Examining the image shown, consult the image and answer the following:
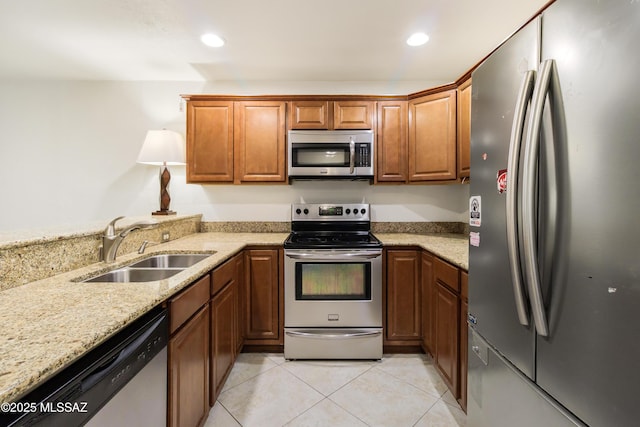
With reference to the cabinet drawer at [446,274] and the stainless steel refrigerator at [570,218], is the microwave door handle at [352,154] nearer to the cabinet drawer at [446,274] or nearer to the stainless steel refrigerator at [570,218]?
the cabinet drawer at [446,274]

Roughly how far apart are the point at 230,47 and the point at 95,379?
2.40 meters

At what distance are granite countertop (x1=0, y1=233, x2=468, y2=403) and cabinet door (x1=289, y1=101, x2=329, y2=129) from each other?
1.56 meters

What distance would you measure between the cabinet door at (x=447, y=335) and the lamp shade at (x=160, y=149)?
99.3 inches

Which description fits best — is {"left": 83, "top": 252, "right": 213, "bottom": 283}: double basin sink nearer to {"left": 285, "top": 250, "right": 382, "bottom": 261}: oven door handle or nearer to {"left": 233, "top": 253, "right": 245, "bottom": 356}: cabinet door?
{"left": 233, "top": 253, "right": 245, "bottom": 356}: cabinet door

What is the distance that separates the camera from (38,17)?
6.32 feet

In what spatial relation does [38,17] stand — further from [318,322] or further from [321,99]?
[318,322]

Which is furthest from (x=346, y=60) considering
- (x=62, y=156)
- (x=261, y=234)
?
(x=62, y=156)

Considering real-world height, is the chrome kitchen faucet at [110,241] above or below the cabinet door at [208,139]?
below

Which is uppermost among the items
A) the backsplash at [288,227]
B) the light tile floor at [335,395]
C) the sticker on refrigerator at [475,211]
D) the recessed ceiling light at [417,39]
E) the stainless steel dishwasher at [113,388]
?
the recessed ceiling light at [417,39]

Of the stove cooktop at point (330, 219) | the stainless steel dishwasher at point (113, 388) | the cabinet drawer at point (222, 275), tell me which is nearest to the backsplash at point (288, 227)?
the stove cooktop at point (330, 219)

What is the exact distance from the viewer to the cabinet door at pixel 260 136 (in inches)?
99.0

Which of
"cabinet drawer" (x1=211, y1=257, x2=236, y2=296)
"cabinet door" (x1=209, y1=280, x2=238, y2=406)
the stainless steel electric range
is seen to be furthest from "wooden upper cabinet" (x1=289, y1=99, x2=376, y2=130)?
"cabinet door" (x1=209, y1=280, x2=238, y2=406)

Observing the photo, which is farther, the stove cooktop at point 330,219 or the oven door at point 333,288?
the stove cooktop at point 330,219

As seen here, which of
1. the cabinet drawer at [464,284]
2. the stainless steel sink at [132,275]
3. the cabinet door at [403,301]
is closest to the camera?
the stainless steel sink at [132,275]
